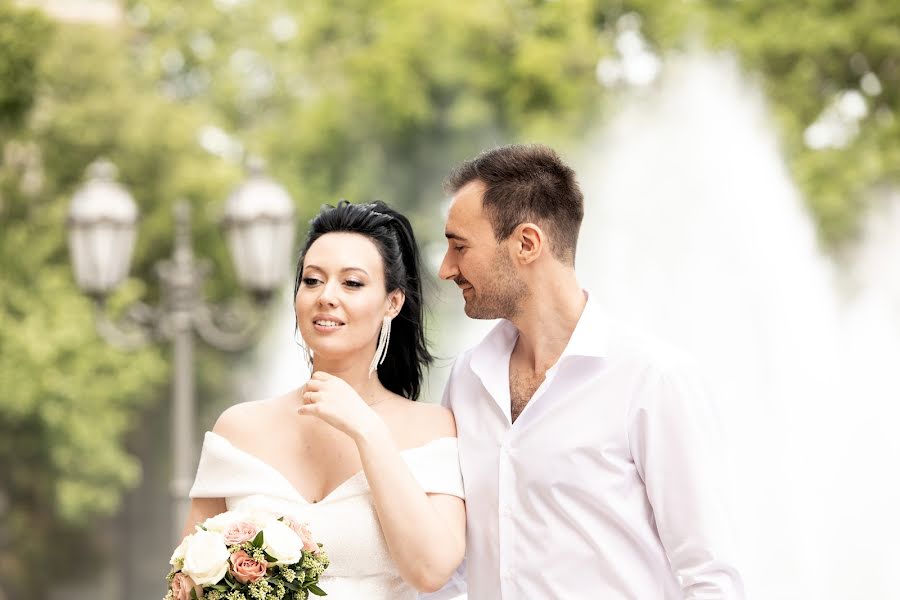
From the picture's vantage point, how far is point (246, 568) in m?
2.95

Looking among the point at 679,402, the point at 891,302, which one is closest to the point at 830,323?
the point at 891,302

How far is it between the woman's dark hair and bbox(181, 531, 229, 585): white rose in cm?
89

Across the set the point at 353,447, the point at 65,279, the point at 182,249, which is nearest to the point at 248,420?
the point at 353,447

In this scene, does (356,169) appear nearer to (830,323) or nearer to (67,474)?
(67,474)

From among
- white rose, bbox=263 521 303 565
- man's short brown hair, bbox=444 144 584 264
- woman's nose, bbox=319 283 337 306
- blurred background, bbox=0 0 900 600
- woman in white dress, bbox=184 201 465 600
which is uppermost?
blurred background, bbox=0 0 900 600

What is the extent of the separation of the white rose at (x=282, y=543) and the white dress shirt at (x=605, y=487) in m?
0.58

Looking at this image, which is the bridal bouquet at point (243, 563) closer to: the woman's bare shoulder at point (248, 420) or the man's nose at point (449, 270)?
the woman's bare shoulder at point (248, 420)

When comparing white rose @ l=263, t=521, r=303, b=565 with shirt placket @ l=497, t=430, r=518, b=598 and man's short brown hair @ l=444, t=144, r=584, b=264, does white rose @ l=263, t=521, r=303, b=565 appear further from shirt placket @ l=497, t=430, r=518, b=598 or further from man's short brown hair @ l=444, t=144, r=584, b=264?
man's short brown hair @ l=444, t=144, r=584, b=264

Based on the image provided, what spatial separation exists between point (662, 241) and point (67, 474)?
9551 millimetres

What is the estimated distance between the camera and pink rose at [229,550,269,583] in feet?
9.69

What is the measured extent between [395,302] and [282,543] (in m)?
0.89

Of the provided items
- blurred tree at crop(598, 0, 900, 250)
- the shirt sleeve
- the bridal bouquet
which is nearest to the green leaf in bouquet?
the bridal bouquet

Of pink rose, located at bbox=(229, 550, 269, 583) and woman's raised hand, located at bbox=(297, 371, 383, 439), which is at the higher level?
woman's raised hand, located at bbox=(297, 371, 383, 439)

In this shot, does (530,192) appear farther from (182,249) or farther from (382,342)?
(182,249)
